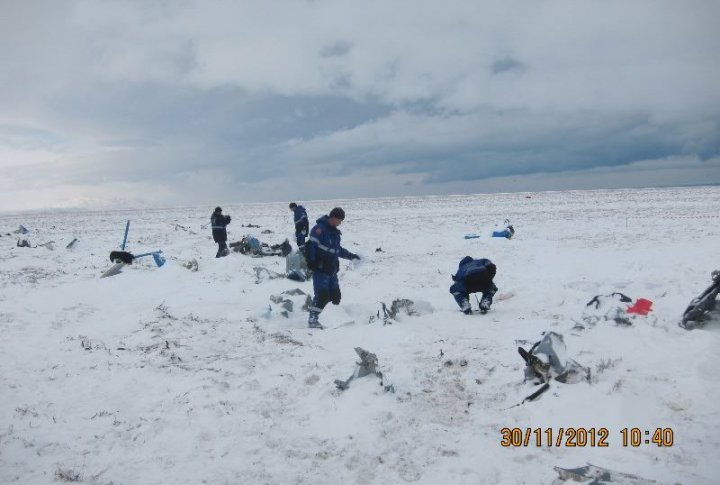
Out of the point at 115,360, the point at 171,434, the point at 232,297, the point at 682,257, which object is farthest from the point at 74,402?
the point at 682,257

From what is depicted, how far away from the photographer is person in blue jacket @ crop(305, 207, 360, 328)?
7746mm

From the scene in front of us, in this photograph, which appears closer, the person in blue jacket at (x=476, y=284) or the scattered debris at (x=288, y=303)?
the person in blue jacket at (x=476, y=284)

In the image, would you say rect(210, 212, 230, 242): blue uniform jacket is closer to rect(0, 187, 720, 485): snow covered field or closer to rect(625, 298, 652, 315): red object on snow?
rect(0, 187, 720, 485): snow covered field

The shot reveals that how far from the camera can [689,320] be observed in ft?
20.9

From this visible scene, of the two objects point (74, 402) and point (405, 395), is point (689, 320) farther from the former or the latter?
point (74, 402)

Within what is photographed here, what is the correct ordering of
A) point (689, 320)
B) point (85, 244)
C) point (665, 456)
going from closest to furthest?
point (665, 456), point (689, 320), point (85, 244)

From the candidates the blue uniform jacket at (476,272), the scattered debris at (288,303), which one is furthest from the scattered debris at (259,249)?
the blue uniform jacket at (476,272)

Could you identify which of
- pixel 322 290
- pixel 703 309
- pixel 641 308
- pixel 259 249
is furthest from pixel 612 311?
pixel 259 249

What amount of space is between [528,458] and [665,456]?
1.11m

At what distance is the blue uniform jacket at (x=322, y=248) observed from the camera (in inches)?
305

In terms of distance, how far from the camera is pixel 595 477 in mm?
3521
